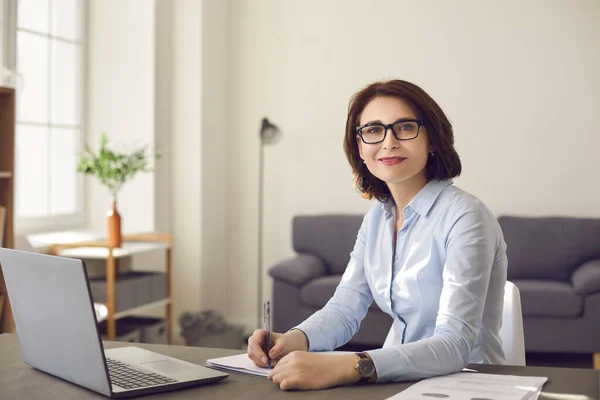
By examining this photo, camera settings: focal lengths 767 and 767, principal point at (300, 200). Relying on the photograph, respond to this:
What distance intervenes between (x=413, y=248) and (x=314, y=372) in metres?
0.59

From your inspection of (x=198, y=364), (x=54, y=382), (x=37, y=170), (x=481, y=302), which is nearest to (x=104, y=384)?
(x=54, y=382)

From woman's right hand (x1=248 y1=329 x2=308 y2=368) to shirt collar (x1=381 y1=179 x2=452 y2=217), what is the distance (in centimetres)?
41

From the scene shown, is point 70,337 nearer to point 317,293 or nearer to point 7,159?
point 7,159

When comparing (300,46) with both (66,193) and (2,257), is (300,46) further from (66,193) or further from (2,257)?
(2,257)

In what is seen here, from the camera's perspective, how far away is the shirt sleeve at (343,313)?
1788 mm

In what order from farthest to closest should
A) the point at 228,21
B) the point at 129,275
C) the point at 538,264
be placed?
the point at 228,21
the point at 538,264
the point at 129,275

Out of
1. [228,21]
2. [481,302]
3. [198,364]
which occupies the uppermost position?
[228,21]

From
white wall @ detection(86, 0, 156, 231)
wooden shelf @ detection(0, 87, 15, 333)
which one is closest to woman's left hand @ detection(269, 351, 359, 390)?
wooden shelf @ detection(0, 87, 15, 333)

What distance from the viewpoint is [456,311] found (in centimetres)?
156

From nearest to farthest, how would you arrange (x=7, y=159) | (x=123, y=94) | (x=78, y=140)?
(x=7, y=159), (x=78, y=140), (x=123, y=94)

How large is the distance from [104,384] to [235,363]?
12.5 inches

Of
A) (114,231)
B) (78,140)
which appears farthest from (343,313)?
(78,140)

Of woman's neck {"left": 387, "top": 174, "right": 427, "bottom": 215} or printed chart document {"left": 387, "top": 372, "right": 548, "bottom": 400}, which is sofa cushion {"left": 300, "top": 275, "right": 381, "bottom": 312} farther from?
printed chart document {"left": 387, "top": 372, "right": 548, "bottom": 400}

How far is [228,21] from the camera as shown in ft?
18.5
